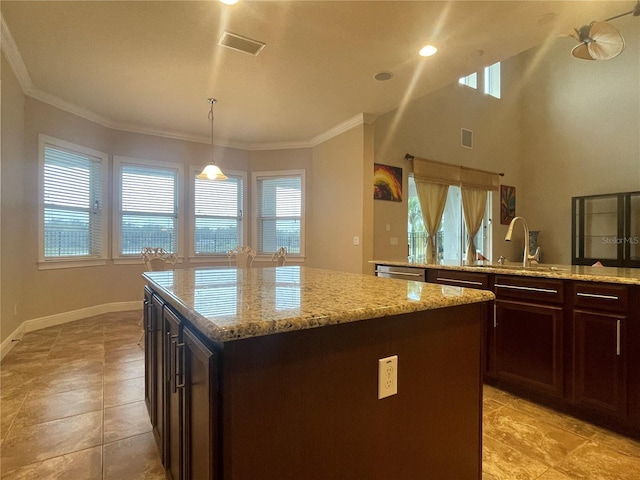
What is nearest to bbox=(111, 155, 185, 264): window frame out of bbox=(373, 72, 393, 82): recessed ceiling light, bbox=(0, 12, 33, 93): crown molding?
bbox=(0, 12, 33, 93): crown molding

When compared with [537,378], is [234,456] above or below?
above

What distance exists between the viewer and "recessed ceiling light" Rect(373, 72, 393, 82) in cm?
342

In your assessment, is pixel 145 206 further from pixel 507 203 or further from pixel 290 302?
pixel 507 203

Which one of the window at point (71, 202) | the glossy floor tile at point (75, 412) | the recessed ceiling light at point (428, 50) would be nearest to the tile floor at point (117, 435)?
the glossy floor tile at point (75, 412)

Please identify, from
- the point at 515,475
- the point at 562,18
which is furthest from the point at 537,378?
the point at 562,18

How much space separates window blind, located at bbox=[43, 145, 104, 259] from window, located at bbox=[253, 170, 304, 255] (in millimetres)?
2370

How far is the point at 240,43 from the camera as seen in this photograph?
114 inches

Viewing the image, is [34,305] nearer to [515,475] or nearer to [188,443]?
[188,443]

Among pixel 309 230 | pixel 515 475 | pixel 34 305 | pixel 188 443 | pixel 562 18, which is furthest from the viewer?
pixel 309 230

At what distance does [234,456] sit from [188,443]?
382 millimetres

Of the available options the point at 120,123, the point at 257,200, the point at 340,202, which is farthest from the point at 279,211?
the point at 120,123

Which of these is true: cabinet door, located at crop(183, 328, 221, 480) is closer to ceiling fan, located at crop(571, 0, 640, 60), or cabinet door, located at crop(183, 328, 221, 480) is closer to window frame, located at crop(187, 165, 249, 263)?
ceiling fan, located at crop(571, 0, 640, 60)

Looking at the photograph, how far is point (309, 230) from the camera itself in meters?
5.78

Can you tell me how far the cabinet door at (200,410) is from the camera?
79 cm
